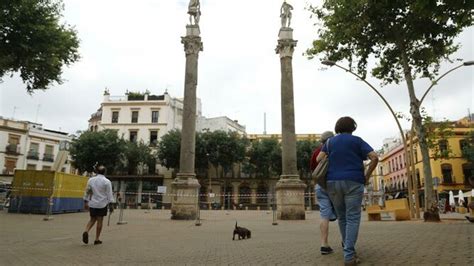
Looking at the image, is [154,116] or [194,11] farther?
[154,116]

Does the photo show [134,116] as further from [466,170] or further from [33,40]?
[466,170]

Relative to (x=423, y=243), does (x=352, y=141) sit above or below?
above

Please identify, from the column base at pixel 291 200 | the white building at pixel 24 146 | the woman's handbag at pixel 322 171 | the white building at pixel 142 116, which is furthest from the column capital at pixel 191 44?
the white building at pixel 24 146

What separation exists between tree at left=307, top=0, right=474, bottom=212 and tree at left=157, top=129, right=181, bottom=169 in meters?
34.1

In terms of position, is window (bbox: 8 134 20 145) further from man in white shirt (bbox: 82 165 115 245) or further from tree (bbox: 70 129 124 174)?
man in white shirt (bbox: 82 165 115 245)

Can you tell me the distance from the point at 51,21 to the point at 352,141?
17200mm

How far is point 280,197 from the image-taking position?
1777cm

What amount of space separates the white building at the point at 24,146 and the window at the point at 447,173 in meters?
→ 51.3

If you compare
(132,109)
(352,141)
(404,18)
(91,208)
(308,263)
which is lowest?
(308,263)

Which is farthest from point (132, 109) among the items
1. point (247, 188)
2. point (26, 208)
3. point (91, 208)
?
point (91, 208)

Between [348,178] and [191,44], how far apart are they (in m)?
16.1

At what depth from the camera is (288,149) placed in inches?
722

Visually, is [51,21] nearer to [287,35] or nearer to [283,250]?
[287,35]

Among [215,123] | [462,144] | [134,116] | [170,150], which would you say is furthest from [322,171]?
[215,123]
